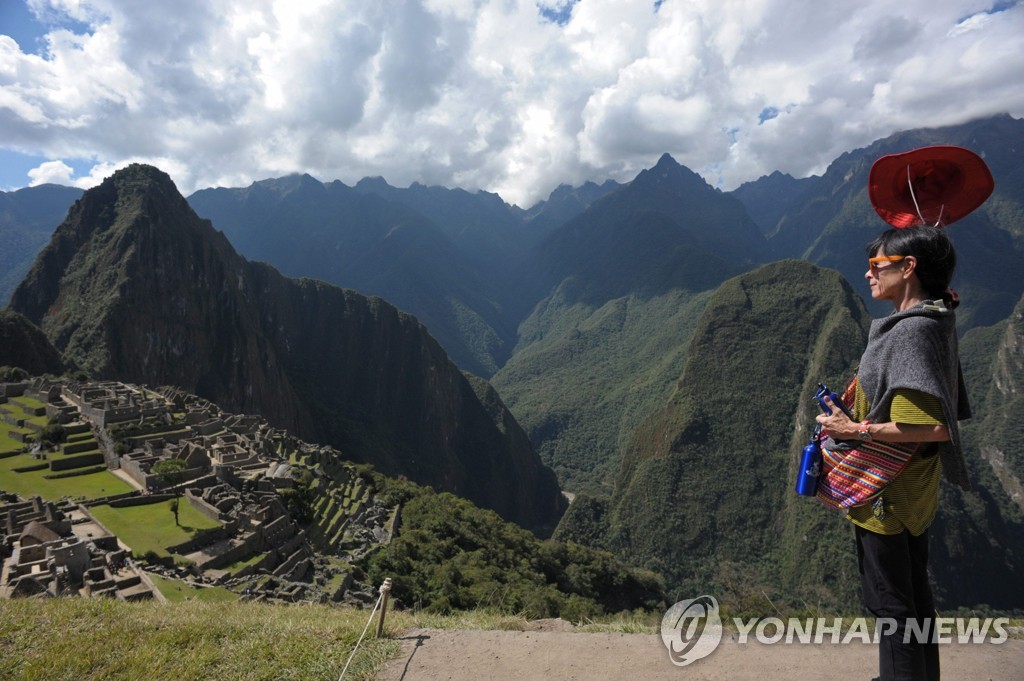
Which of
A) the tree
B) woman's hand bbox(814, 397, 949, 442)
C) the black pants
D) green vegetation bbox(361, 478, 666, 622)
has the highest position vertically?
woman's hand bbox(814, 397, 949, 442)

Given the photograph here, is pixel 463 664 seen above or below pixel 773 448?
above

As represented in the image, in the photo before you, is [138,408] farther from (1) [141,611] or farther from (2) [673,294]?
(2) [673,294]

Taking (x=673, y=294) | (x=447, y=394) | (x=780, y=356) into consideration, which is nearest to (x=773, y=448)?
(x=780, y=356)

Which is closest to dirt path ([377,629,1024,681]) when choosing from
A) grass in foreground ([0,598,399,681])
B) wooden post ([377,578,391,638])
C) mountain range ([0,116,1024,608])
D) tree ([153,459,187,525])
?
wooden post ([377,578,391,638])

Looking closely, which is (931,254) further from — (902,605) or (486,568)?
(486,568)

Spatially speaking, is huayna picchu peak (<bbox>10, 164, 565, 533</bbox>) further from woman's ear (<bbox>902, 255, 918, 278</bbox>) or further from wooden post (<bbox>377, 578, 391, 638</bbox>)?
woman's ear (<bbox>902, 255, 918, 278</bbox>)

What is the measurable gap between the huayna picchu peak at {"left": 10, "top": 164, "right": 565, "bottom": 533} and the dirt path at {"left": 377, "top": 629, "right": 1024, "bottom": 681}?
83.8m

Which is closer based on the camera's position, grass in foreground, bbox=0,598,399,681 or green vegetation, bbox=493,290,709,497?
grass in foreground, bbox=0,598,399,681

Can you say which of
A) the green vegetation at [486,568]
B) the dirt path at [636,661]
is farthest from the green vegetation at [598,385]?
the dirt path at [636,661]

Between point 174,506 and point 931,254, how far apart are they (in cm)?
2687

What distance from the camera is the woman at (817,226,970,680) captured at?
292cm

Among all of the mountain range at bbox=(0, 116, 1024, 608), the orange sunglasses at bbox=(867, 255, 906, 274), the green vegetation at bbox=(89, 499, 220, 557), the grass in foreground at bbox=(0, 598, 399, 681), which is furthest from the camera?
the mountain range at bbox=(0, 116, 1024, 608)

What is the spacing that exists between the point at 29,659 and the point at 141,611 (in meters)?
1.66

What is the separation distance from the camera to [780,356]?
9344 centimetres
